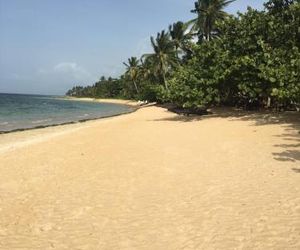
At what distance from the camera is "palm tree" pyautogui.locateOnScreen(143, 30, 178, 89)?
59.8 m

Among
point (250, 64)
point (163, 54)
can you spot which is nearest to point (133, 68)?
point (163, 54)

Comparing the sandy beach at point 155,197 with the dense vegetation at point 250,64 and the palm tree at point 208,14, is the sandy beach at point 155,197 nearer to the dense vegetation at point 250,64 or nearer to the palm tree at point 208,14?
the dense vegetation at point 250,64

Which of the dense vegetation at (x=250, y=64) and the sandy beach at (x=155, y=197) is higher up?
the dense vegetation at (x=250, y=64)

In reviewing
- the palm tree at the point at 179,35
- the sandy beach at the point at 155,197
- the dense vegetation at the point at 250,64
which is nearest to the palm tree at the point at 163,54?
the palm tree at the point at 179,35

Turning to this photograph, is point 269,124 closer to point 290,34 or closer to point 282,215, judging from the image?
point 290,34

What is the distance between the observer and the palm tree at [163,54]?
5975 centimetres

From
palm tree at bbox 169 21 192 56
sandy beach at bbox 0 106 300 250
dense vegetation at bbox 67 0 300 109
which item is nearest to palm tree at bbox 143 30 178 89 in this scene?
palm tree at bbox 169 21 192 56

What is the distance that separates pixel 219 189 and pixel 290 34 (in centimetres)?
1911

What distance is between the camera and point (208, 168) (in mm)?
11703

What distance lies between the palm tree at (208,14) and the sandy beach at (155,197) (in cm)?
3337

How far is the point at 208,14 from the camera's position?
154 feet

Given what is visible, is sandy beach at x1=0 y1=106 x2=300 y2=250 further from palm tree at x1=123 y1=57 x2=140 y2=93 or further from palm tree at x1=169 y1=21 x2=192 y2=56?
palm tree at x1=123 y1=57 x2=140 y2=93

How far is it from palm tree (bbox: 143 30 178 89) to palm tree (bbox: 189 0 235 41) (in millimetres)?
11249

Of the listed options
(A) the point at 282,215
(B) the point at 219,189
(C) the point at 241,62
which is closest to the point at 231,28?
(C) the point at 241,62
